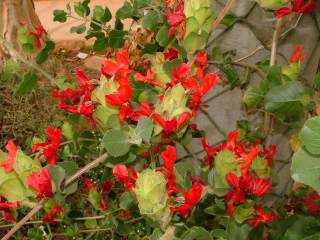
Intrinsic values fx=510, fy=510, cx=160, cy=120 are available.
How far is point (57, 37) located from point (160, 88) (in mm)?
2640

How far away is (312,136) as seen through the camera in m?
0.27

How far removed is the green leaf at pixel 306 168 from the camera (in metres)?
0.26

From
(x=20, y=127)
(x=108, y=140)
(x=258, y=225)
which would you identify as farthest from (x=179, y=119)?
(x=20, y=127)

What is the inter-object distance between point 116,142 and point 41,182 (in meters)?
0.07

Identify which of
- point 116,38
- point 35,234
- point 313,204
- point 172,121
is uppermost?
point 172,121

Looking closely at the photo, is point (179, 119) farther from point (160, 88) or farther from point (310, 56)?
point (310, 56)

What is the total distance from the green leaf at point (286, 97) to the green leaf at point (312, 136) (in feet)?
0.62

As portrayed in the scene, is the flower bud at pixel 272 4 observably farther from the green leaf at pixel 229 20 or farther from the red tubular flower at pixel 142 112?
the red tubular flower at pixel 142 112

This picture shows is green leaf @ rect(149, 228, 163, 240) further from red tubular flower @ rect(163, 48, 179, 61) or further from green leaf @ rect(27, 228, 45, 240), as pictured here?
green leaf @ rect(27, 228, 45, 240)

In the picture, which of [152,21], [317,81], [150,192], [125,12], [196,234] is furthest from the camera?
[125,12]

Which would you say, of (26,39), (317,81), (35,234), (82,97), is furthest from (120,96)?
(35,234)

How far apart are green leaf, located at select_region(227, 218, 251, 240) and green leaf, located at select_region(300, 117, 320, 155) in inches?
10.0

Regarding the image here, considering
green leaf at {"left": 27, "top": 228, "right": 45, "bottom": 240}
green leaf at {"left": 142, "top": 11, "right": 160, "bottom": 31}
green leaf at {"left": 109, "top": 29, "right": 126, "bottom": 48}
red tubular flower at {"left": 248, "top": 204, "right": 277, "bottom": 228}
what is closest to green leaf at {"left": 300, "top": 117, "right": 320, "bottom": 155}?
red tubular flower at {"left": 248, "top": 204, "right": 277, "bottom": 228}

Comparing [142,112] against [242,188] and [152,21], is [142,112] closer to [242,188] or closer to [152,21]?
[242,188]
